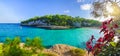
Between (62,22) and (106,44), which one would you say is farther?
(62,22)

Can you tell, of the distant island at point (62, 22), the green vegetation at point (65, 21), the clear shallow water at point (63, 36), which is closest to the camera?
the clear shallow water at point (63, 36)

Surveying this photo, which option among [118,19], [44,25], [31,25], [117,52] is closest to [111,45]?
[117,52]

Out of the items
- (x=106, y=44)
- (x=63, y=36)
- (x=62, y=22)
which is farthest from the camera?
(x=62, y=22)

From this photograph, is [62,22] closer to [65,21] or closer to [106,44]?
[65,21]

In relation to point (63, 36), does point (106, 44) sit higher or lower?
higher

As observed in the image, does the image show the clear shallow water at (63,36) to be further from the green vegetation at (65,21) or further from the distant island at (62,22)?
the green vegetation at (65,21)

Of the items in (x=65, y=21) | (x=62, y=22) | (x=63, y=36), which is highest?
(x=65, y=21)

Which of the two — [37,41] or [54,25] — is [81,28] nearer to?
Answer: [54,25]

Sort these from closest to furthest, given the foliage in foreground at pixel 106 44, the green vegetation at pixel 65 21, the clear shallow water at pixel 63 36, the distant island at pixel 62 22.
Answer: the foliage in foreground at pixel 106 44 < the clear shallow water at pixel 63 36 < the distant island at pixel 62 22 < the green vegetation at pixel 65 21

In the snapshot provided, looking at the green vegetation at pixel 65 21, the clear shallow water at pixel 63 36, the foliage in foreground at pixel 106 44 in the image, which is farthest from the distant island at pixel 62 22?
the foliage in foreground at pixel 106 44

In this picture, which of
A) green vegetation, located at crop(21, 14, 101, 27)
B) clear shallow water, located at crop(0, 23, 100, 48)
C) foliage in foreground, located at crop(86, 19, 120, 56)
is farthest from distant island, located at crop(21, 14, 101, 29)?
foliage in foreground, located at crop(86, 19, 120, 56)

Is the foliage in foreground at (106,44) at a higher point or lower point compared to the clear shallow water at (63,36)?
higher

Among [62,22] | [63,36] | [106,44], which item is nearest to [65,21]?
[62,22]

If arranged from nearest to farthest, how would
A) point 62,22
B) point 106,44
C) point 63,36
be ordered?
point 106,44
point 63,36
point 62,22
